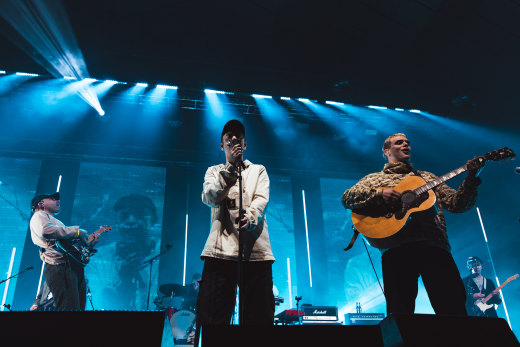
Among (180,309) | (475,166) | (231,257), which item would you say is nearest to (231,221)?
(231,257)

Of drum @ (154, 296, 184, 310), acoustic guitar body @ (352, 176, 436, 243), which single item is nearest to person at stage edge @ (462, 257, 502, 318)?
acoustic guitar body @ (352, 176, 436, 243)

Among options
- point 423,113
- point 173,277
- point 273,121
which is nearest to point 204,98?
point 273,121

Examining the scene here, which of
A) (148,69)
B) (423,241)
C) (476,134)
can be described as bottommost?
(423,241)

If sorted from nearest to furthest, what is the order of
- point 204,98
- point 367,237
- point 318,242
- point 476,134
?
point 367,237 < point 204,98 < point 476,134 < point 318,242

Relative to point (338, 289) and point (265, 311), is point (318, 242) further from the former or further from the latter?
point (265, 311)

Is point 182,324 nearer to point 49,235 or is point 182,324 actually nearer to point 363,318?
point 49,235

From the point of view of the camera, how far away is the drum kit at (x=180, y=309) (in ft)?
20.3

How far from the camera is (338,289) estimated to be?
30.3 ft

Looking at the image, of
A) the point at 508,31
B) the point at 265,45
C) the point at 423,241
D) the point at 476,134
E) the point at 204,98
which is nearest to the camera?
the point at 423,241

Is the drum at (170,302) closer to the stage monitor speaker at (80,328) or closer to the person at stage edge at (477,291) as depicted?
the person at stage edge at (477,291)

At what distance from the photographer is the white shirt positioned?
475cm

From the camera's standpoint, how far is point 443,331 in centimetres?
131

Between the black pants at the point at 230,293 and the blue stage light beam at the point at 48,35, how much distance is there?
17.7 feet

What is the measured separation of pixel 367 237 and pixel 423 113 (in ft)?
24.5
